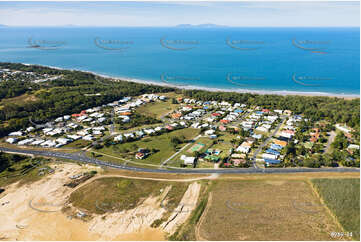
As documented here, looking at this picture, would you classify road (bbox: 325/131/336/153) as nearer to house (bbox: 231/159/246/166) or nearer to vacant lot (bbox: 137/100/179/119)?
→ house (bbox: 231/159/246/166)

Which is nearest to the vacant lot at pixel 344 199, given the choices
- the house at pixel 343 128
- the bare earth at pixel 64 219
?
the bare earth at pixel 64 219

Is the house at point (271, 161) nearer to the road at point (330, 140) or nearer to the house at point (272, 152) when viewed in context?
the house at point (272, 152)

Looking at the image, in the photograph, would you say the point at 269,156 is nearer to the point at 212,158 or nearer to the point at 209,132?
the point at 212,158

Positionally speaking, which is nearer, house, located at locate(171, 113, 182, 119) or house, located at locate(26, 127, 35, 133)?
house, located at locate(26, 127, 35, 133)

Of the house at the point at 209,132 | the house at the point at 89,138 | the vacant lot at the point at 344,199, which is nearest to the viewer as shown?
the vacant lot at the point at 344,199

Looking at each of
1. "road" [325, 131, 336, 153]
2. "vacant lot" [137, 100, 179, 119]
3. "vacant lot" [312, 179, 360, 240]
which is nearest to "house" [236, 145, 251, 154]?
"vacant lot" [312, 179, 360, 240]
